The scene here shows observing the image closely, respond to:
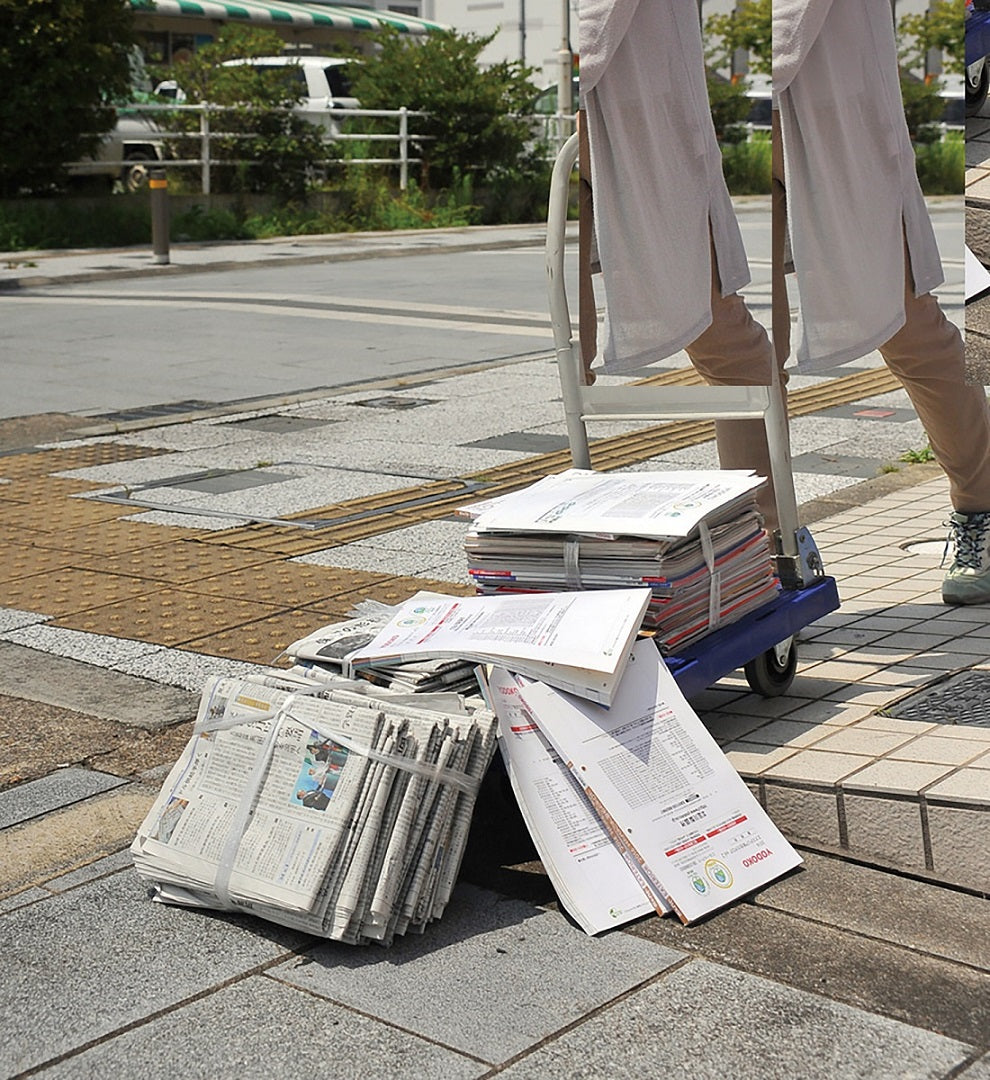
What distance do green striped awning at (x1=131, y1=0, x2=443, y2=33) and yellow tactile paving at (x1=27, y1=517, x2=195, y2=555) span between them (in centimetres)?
2680

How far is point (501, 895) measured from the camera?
313cm

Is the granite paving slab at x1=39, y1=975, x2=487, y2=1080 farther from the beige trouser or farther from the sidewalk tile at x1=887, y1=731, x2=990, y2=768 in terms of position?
the beige trouser

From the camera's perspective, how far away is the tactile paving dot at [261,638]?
181 inches

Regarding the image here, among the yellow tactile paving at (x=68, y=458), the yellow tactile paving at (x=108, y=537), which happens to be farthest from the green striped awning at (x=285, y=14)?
the yellow tactile paving at (x=108, y=537)

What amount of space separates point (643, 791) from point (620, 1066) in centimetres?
71

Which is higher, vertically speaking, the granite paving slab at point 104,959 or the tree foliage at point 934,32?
the tree foliage at point 934,32

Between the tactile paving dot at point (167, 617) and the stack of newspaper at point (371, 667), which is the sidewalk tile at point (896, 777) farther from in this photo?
the tactile paving dot at point (167, 617)

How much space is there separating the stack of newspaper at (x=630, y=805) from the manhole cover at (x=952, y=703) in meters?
0.59

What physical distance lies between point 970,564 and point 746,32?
3.72m

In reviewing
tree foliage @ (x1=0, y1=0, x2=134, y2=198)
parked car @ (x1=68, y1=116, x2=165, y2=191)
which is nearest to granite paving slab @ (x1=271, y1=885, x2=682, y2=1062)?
tree foliage @ (x1=0, y1=0, x2=134, y2=198)

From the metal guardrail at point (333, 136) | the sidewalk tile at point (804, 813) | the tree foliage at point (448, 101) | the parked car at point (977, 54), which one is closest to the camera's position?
the sidewalk tile at point (804, 813)

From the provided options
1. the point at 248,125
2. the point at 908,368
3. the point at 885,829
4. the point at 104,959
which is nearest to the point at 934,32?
the point at 908,368

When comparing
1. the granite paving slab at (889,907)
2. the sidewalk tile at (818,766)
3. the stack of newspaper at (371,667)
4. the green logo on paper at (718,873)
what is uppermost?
the stack of newspaper at (371,667)

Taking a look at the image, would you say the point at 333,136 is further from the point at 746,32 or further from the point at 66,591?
the point at 66,591
